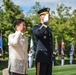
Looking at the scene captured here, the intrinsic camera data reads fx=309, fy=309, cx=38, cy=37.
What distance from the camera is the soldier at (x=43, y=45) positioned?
5320 millimetres

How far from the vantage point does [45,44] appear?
5492mm

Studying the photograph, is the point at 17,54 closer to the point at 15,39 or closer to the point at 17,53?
the point at 17,53

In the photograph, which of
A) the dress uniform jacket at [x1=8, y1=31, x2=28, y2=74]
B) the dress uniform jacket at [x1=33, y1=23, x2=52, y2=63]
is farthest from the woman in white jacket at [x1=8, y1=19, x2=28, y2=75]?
the dress uniform jacket at [x1=33, y1=23, x2=52, y2=63]

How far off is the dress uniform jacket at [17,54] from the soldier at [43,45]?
407mm

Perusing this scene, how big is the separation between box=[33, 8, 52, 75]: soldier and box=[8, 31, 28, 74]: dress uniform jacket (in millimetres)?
407

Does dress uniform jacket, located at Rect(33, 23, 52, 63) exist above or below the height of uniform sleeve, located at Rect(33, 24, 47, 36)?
below

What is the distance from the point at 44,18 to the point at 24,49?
69 centimetres

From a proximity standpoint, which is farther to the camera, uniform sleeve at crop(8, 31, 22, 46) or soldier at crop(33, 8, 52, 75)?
soldier at crop(33, 8, 52, 75)

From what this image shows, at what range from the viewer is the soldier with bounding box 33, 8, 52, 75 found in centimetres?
532

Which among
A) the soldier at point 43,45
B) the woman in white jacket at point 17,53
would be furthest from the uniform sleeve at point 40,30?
the woman in white jacket at point 17,53

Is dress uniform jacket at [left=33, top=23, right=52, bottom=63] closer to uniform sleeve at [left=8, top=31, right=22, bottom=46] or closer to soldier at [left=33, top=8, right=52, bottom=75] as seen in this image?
soldier at [left=33, top=8, right=52, bottom=75]

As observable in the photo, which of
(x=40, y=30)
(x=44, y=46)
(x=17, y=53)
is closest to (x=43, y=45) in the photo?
(x=44, y=46)

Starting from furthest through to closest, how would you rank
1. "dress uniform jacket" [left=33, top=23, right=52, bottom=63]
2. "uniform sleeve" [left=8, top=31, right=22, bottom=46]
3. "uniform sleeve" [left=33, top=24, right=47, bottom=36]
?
"dress uniform jacket" [left=33, top=23, right=52, bottom=63], "uniform sleeve" [left=33, top=24, right=47, bottom=36], "uniform sleeve" [left=8, top=31, right=22, bottom=46]

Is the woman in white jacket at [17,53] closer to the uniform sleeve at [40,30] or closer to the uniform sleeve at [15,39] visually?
the uniform sleeve at [15,39]
